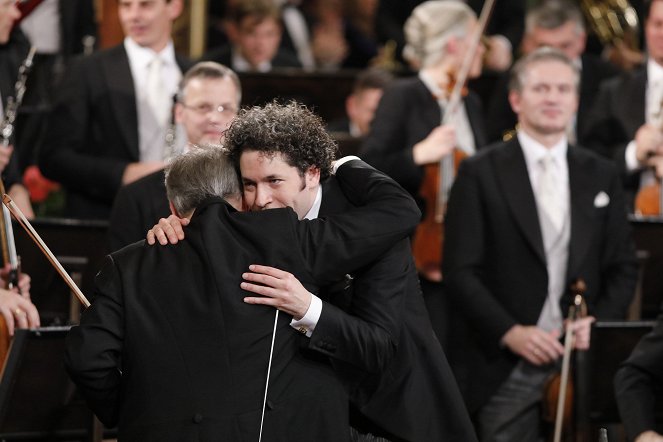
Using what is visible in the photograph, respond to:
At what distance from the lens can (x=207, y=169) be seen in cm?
352

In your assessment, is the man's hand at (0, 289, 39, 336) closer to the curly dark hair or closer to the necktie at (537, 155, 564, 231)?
the curly dark hair

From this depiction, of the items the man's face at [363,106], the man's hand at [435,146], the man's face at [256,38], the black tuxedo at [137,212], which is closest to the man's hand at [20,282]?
the black tuxedo at [137,212]

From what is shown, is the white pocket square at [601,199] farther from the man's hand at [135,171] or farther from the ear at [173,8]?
the ear at [173,8]

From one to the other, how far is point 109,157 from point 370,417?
2563mm

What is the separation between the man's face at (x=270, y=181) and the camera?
3449 millimetres

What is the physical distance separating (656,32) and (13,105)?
10.7ft

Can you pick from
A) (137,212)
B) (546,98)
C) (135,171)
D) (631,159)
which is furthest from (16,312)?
(631,159)

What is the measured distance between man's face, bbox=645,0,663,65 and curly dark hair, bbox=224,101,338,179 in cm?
335

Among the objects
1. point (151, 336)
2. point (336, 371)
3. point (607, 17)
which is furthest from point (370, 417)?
point (607, 17)

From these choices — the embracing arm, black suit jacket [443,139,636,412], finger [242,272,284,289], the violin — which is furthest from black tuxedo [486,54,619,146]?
the embracing arm

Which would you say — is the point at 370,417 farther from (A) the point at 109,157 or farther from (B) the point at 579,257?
(A) the point at 109,157

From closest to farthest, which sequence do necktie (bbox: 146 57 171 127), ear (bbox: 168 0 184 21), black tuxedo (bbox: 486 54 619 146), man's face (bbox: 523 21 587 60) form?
necktie (bbox: 146 57 171 127) < ear (bbox: 168 0 184 21) < black tuxedo (bbox: 486 54 619 146) < man's face (bbox: 523 21 587 60)

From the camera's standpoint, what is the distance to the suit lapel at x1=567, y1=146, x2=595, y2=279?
16.6ft

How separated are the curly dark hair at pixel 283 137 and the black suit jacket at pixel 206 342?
0.74ft
